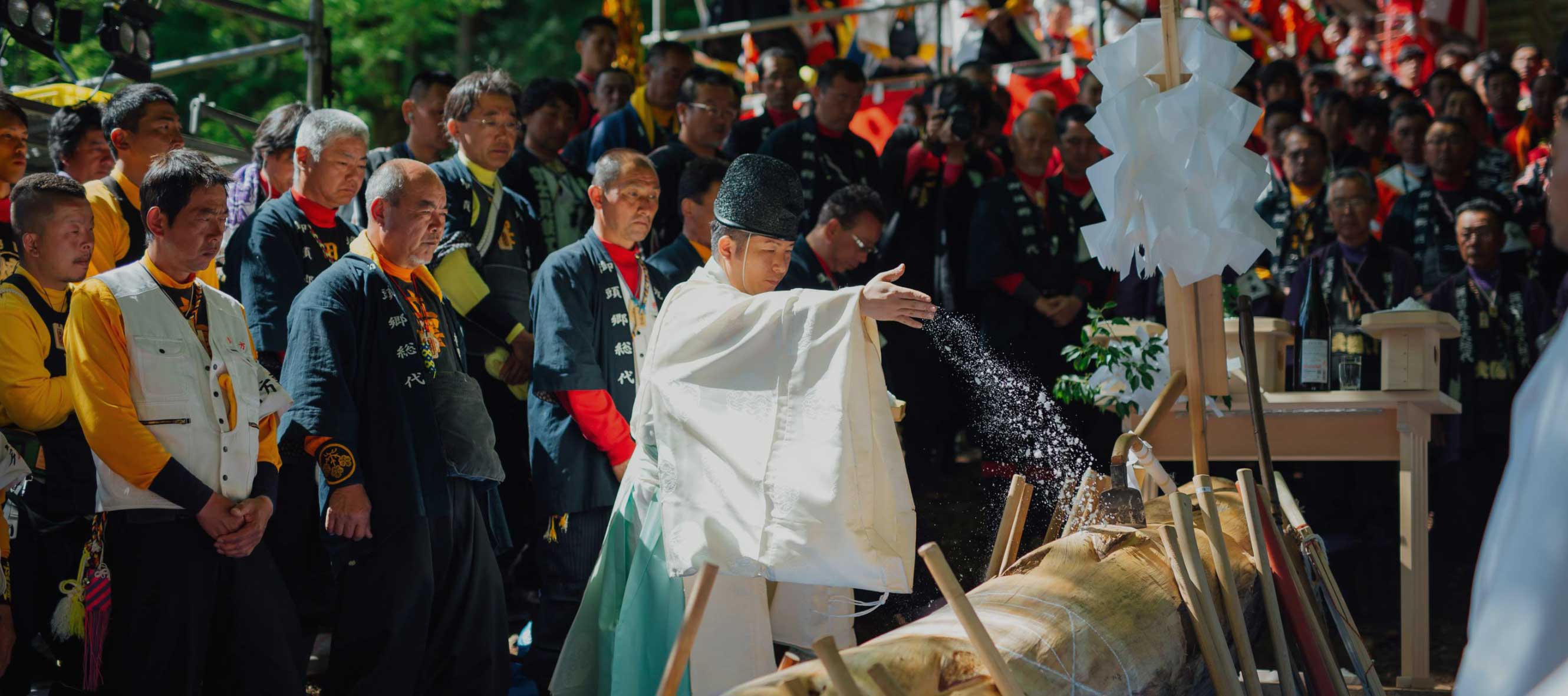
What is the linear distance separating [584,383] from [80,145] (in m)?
2.12

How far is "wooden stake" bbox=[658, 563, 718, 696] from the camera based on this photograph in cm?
241

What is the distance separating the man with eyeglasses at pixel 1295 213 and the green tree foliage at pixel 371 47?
8834 mm

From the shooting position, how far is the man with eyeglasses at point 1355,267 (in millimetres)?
6555

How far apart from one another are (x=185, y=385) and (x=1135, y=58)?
2693 millimetres

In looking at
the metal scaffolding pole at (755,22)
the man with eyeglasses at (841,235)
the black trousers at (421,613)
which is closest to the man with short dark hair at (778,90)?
the man with eyeglasses at (841,235)

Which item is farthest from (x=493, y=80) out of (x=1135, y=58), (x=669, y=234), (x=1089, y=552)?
(x=1089, y=552)

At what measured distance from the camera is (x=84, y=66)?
1184cm

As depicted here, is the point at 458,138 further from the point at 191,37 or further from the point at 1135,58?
the point at 191,37

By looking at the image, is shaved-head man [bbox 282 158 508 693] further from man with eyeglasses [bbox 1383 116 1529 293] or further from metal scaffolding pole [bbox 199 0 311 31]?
man with eyeglasses [bbox 1383 116 1529 293]

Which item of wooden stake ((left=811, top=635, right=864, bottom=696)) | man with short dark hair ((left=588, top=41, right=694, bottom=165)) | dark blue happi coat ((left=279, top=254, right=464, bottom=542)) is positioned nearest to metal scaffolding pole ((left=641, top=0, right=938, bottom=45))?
man with short dark hair ((left=588, top=41, right=694, bottom=165))

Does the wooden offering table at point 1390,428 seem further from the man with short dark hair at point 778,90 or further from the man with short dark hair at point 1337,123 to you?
the man with short dark hair at point 1337,123

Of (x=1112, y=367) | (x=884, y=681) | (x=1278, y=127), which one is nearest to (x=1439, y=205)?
(x=1278, y=127)

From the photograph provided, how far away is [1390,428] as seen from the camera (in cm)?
497

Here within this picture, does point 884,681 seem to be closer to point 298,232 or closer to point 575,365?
point 575,365
